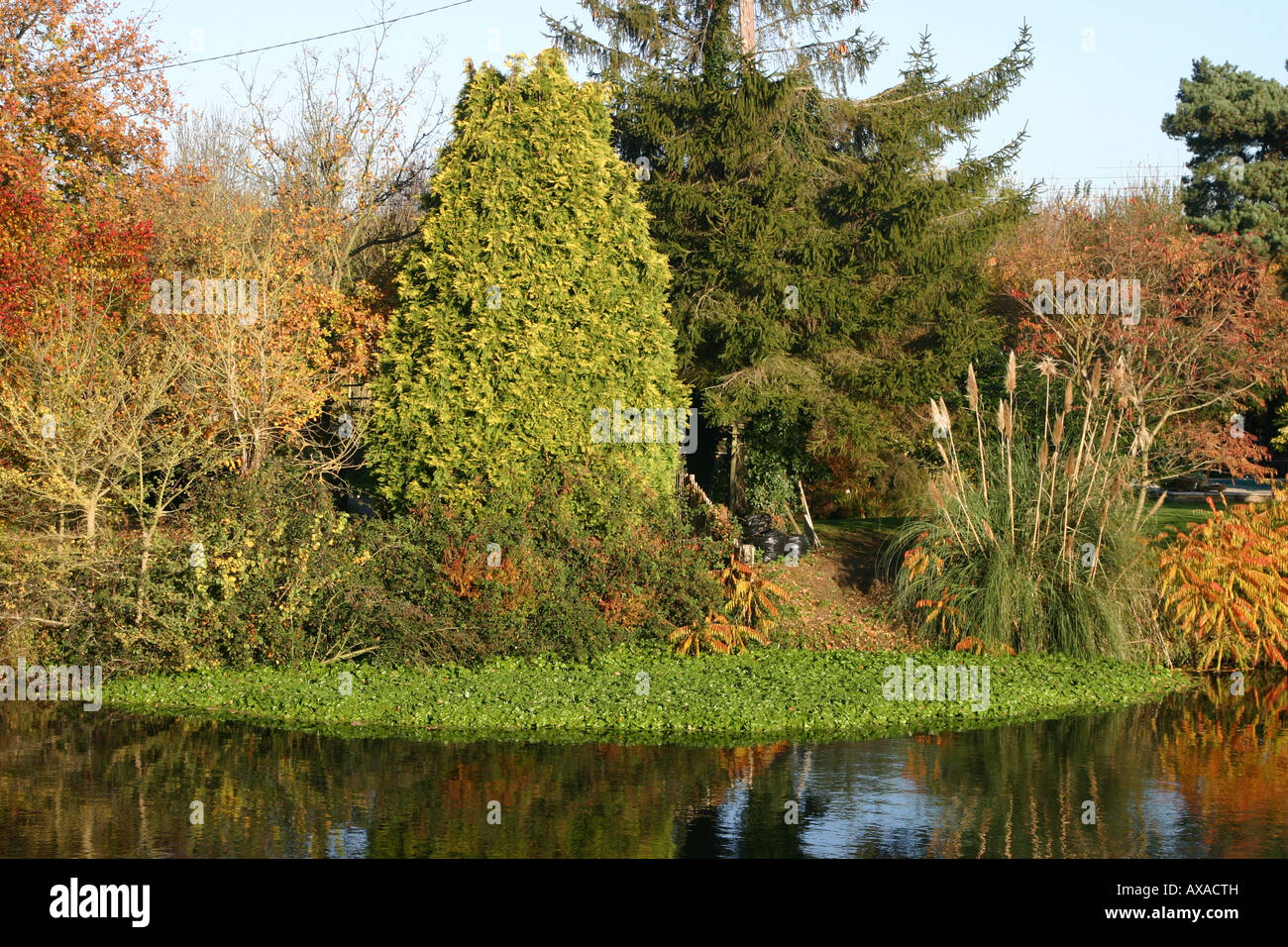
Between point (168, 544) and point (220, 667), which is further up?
point (168, 544)

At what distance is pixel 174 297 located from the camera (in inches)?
651

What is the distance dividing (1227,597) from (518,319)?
339 inches

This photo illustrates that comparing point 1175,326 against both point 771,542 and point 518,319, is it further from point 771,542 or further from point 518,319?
point 518,319

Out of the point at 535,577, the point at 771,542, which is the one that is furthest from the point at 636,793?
the point at 771,542

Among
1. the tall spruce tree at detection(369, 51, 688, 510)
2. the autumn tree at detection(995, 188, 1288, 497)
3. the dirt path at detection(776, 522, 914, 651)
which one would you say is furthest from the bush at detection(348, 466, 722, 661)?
the autumn tree at detection(995, 188, 1288, 497)

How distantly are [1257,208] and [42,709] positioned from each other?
24.3 metres

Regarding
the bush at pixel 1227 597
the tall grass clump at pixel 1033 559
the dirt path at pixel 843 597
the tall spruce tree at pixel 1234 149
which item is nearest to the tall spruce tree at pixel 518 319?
the dirt path at pixel 843 597

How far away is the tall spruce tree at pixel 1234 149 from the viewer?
2588 cm
